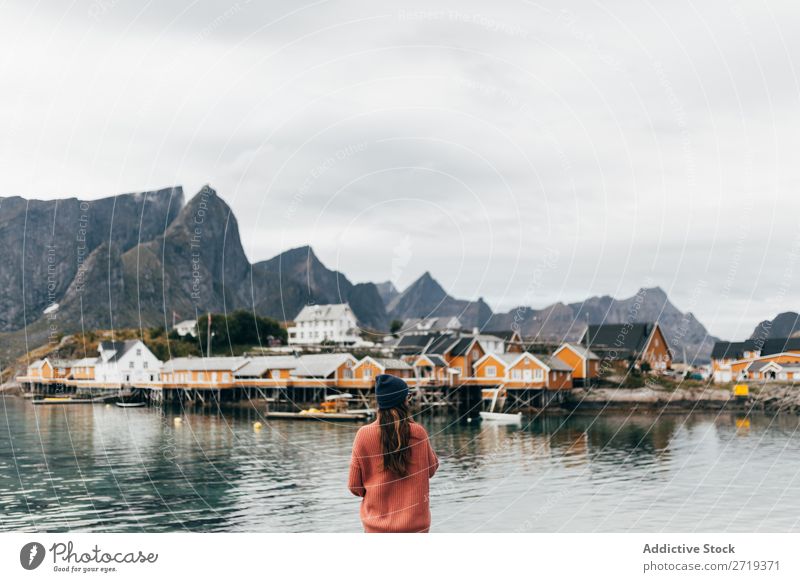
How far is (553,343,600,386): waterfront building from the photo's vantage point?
54.3 m

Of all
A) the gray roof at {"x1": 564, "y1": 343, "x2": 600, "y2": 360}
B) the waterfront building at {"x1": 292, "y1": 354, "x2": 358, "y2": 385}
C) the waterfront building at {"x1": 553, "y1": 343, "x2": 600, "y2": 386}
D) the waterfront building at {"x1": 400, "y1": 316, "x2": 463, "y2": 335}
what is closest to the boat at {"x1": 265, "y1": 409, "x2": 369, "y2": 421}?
the waterfront building at {"x1": 292, "y1": 354, "x2": 358, "y2": 385}

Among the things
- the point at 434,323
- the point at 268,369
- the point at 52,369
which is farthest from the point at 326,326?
the point at 52,369

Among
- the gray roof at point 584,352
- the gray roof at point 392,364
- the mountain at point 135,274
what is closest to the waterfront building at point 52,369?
the mountain at point 135,274

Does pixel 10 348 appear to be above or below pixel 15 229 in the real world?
below

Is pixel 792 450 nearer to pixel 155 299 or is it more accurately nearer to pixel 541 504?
pixel 541 504

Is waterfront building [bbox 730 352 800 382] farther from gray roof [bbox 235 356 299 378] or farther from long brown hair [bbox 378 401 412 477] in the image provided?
long brown hair [bbox 378 401 412 477]

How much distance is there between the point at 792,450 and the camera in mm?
29000

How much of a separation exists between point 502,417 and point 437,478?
2412cm

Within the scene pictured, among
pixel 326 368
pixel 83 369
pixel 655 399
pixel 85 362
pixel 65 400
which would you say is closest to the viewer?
pixel 655 399

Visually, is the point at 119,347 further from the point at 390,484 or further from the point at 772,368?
the point at 390,484

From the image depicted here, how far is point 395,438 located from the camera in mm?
4516

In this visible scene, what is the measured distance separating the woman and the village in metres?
41.9
